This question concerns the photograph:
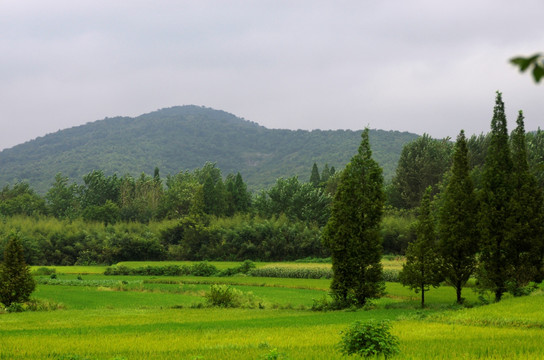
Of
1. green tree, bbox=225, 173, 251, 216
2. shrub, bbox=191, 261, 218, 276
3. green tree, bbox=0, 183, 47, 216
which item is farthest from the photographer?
green tree, bbox=0, 183, 47, 216

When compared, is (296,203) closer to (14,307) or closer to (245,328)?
(14,307)

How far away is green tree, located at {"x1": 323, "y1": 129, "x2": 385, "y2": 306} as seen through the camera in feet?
101

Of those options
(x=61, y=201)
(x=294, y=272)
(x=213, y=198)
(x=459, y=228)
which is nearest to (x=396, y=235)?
(x=294, y=272)

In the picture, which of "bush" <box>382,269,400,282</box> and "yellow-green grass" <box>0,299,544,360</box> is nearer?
"yellow-green grass" <box>0,299,544,360</box>

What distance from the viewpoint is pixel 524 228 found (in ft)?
97.0

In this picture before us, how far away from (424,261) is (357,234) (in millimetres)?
4387

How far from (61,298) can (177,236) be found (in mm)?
40754

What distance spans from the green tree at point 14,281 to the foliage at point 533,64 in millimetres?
33418

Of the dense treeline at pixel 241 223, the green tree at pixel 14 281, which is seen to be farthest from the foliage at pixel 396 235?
the green tree at pixel 14 281

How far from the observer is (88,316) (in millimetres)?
26750

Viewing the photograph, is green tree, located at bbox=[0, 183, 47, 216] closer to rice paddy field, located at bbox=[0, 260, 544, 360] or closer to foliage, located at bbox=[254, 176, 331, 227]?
foliage, located at bbox=[254, 176, 331, 227]

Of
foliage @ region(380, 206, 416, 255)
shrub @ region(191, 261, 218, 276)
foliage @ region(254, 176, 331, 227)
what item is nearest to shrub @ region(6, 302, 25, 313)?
shrub @ region(191, 261, 218, 276)

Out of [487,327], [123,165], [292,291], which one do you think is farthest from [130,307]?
[123,165]

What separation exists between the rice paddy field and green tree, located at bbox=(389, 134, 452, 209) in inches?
1609
